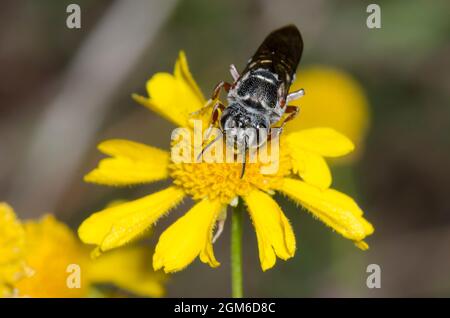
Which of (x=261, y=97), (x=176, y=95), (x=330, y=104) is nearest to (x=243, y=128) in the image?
(x=261, y=97)

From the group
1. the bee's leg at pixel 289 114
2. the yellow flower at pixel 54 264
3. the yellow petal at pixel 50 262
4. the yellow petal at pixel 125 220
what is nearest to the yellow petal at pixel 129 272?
the yellow flower at pixel 54 264

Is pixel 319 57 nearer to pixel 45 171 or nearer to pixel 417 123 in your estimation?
pixel 417 123

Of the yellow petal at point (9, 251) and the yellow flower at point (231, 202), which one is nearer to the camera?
the yellow flower at point (231, 202)

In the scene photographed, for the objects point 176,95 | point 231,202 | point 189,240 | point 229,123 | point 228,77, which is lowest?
point 189,240

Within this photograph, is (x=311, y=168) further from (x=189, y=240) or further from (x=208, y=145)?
(x=189, y=240)

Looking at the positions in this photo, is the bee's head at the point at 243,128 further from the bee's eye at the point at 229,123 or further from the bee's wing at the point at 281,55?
the bee's wing at the point at 281,55

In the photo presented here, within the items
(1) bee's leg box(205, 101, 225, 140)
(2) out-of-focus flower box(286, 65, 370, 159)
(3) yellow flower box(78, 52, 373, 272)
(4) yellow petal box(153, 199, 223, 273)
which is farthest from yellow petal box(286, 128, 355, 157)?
(2) out-of-focus flower box(286, 65, 370, 159)
